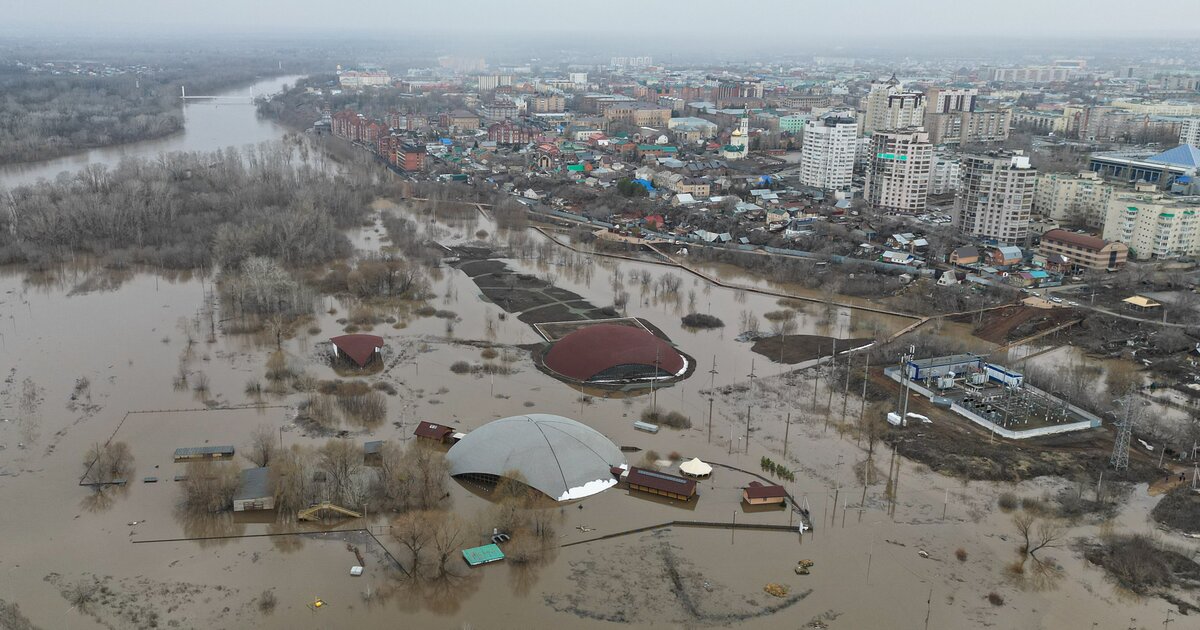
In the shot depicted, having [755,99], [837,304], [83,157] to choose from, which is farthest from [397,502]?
[755,99]

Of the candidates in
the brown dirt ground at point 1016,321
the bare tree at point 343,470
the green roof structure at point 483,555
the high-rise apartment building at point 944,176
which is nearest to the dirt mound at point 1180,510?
the brown dirt ground at point 1016,321

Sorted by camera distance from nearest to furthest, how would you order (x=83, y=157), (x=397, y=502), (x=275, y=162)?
(x=397, y=502)
(x=275, y=162)
(x=83, y=157)

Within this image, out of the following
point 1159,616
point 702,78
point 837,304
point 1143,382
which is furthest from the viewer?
point 702,78

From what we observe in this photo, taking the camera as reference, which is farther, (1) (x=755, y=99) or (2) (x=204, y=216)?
(1) (x=755, y=99)

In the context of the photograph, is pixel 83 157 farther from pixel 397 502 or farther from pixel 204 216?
pixel 397 502

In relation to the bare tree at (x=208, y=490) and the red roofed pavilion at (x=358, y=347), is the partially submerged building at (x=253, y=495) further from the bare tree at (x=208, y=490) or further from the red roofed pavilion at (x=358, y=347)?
the red roofed pavilion at (x=358, y=347)

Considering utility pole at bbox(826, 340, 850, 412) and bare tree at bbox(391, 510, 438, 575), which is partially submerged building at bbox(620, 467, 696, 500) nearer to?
bare tree at bbox(391, 510, 438, 575)

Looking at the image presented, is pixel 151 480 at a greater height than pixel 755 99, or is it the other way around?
pixel 755 99

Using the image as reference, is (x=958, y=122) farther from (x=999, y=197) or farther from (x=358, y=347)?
(x=358, y=347)
